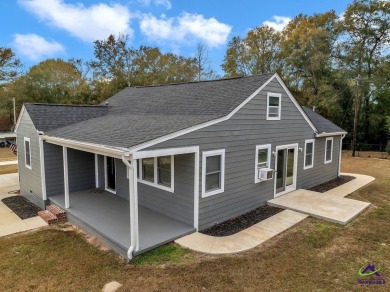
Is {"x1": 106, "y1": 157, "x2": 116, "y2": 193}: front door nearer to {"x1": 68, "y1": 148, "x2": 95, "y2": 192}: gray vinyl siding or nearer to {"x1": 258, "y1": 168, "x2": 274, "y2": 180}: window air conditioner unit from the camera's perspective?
{"x1": 68, "y1": 148, "x2": 95, "y2": 192}: gray vinyl siding

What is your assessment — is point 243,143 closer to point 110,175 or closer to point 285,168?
point 285,168

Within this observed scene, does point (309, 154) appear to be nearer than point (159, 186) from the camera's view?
No

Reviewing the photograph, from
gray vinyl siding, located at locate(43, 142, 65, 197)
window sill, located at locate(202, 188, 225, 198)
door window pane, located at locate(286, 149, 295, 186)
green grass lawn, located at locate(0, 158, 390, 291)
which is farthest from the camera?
door window pane, located at locate(286, 149, 295, 186)

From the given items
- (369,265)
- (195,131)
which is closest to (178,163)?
(195,131)

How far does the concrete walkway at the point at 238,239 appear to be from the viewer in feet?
Result: 19.5

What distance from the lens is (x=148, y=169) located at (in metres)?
8.09

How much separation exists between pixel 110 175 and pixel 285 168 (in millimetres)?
6749

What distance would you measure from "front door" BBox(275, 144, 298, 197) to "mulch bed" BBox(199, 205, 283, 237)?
1411 mm

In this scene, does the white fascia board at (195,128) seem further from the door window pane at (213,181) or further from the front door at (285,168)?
the front door at (285,168)

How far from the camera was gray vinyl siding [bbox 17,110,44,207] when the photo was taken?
30.1ft

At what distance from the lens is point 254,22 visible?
103 feet

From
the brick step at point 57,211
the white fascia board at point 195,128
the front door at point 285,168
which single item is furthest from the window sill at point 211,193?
the brick step at point 57,211

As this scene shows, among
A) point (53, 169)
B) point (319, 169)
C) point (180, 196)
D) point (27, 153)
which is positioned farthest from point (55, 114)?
point (319, 169)

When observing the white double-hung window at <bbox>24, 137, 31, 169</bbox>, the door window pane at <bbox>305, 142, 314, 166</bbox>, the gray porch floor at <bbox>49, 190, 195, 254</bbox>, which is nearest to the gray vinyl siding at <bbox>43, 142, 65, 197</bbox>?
the gray porch floor at <bbox>49, 190, 195, 254</bbox>
